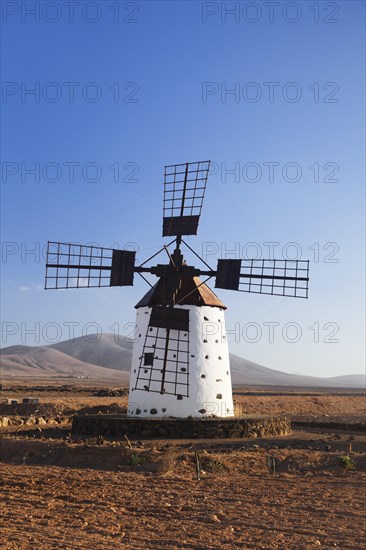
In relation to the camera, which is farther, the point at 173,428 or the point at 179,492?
the point at 173,428

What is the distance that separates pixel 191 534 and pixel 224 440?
962 cm

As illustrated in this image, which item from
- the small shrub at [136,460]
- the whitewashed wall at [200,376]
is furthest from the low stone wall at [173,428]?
the small shrub at [136,460]

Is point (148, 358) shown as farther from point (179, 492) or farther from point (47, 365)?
point (47, 365)

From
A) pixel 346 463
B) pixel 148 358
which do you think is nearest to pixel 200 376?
pixel 148 358

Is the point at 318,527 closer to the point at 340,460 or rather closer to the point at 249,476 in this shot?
the point at 249,476

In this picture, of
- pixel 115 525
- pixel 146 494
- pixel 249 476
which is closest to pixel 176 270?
pixel 249 476

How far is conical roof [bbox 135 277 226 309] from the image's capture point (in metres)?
20.7

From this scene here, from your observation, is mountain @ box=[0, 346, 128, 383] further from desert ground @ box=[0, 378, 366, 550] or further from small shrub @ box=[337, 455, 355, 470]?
small shrub @ box=[337, 455, 355, 470]

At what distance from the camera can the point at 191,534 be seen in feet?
28.8

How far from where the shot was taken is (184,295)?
20844 millimetres

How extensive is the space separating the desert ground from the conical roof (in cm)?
473

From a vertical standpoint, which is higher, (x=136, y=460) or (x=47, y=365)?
(x=136, y=460)

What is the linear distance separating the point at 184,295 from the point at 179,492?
31.8 feet

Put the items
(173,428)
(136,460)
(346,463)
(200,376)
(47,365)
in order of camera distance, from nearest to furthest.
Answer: (346,463), (136,460), (173,428), (200,376), (47,365)
